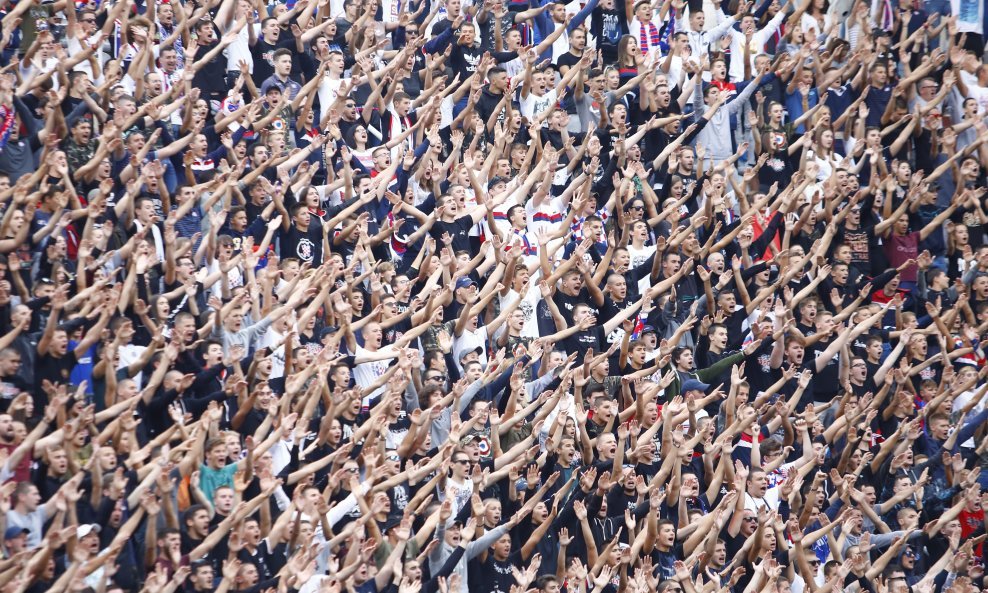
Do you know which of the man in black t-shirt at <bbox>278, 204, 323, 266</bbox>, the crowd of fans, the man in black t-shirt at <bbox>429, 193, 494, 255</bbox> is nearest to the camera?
the crowd of fans

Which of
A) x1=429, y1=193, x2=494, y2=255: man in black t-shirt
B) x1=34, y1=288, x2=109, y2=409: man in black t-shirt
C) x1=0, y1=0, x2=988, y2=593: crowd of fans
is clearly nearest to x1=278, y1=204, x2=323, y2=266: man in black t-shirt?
x1=0, y1=0, x2=988, y2=593: crowd of fans

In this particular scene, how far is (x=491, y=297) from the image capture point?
15305mm

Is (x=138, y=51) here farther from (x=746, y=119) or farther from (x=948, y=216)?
(x=948, y=216)

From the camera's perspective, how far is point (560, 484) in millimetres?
14219

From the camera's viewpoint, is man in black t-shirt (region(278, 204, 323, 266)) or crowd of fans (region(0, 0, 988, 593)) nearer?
crowd of fans (region(0, 0, 988, 593))

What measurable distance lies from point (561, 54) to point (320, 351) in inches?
216

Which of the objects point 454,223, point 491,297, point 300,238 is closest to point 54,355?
point 300,238

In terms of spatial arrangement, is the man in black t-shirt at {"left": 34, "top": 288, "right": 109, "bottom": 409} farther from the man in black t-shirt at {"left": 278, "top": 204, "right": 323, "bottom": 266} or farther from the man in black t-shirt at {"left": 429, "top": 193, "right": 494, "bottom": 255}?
the man in black t-shirt at {"left": 429, "top": 193, "right": 494, "bottom": 255}

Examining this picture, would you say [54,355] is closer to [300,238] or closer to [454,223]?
[300,238]

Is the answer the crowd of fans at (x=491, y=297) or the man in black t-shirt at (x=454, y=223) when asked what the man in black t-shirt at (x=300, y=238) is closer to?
the crowd of fans at (x=491, y=297)

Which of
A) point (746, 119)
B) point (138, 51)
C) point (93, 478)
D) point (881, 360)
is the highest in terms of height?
point (138, 51)

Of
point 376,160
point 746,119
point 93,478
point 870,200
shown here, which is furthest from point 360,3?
point 93,478

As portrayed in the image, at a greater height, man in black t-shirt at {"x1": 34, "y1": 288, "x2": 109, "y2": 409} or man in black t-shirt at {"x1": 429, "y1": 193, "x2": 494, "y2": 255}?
man in black t-shirt at {"x1": 34, "y1": 288, "x2": 109, "y2": 409}

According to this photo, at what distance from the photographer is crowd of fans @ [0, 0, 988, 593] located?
12.8m
